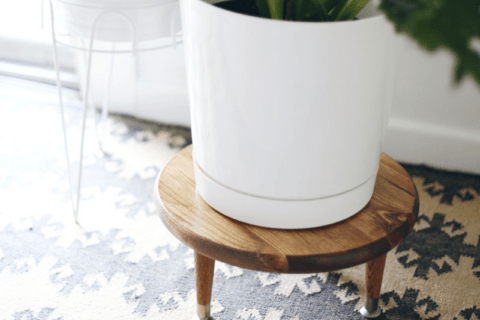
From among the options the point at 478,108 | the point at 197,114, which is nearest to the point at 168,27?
the point at 197,114

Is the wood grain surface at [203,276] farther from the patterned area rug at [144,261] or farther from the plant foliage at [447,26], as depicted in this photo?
the plant foliage at [447,26]

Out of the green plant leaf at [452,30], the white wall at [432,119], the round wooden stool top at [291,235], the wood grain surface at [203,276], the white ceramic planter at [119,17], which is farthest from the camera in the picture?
the white wall at [432,119]

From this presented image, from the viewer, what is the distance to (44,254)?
93 centimetres

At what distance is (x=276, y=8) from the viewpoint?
1.61 ft

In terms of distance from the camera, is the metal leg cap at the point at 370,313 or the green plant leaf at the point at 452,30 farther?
the metal leg cap at the point at 370,313

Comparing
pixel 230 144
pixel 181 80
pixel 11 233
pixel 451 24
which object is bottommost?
pixel 11 233

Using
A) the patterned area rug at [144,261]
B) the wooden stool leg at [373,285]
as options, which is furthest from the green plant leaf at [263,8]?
the patterned area rug at [144,261]

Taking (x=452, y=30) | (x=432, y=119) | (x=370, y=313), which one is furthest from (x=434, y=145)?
(x=452, y=30)

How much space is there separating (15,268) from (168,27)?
567 mm

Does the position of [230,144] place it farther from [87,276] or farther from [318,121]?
[87,276]

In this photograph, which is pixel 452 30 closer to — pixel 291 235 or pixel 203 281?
pixel 291 235

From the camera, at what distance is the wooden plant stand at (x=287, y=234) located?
54 centimetres

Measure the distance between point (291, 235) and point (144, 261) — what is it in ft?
1.52

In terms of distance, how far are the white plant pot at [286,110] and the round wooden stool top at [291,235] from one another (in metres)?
0.02
